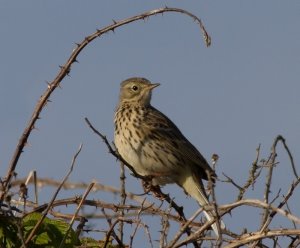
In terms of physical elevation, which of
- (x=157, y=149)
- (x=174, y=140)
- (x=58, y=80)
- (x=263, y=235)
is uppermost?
(x=174, y=140)

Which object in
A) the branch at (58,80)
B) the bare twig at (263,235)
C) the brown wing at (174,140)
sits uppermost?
the brown wing at (174,140)

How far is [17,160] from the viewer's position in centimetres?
383

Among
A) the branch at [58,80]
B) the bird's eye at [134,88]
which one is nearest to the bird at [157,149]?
the bird's eye at [134,88]

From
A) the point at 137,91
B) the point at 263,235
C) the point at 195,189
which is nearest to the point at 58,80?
the point at 263,235

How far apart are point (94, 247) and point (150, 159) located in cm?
438

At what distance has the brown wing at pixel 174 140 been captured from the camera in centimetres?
873

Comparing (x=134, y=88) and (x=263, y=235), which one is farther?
(x=134, y=88)

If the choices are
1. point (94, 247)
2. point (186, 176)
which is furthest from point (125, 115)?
point (94, 247)

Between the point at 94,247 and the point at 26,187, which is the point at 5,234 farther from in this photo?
the point at 94,247

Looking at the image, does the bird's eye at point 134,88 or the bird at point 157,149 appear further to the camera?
the bird's eye at point 134,88

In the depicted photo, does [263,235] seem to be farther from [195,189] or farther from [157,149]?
[157,149]

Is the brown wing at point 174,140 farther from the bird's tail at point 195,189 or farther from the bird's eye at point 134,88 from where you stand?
the bird's eye at point 134,88

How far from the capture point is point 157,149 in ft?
28.2

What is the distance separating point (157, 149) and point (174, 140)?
0.47 m
